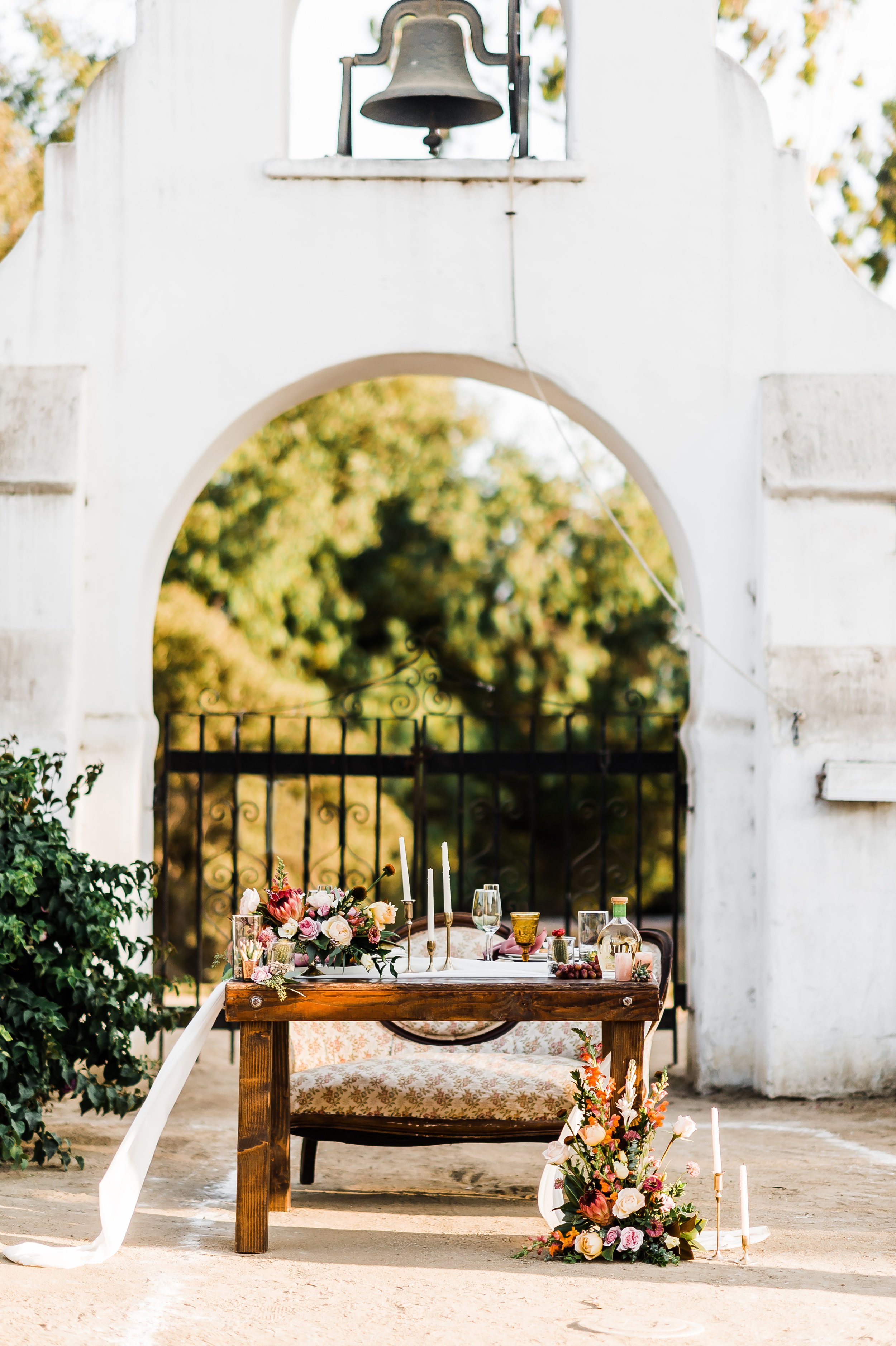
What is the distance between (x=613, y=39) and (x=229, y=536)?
8503mm

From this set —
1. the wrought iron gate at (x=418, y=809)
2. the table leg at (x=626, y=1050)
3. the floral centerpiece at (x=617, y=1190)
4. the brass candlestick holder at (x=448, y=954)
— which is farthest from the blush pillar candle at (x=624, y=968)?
the wrought iron gate at (x=418, y=809)

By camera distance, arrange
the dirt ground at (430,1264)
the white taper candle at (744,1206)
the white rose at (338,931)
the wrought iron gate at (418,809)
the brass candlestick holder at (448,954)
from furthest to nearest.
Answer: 1. the wrought iron gate at (418,809)
2. the brass candlestick holder at (448,954)
3. the white rose at (338,931)
4. the white taper candle at (744,1206)
5. the dirt ground at (430,1264)

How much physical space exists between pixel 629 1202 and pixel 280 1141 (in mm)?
1307

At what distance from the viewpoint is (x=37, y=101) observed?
13625mm

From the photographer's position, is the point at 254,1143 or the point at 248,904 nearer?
the point at 254,1143

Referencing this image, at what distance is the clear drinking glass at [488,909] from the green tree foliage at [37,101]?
33.3 feet

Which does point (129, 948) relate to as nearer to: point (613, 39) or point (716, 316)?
point (716, 316)

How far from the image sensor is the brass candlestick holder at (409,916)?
4.53 m

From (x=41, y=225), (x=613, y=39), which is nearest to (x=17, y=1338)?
(x=41, y=225)

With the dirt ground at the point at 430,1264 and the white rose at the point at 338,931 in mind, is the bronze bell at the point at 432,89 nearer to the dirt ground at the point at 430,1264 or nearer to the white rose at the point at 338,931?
the white rose at the point at 338,931

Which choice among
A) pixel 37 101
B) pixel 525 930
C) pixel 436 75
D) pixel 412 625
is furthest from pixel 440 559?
pixel 525 930

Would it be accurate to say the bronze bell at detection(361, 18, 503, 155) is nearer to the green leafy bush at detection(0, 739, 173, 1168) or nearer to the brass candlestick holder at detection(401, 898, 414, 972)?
the green leafy bush at detection(0, 739, 173, 1168)

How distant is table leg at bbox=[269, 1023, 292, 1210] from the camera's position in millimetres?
4863

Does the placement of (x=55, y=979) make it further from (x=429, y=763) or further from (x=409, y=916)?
(x=429, y=763)
